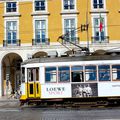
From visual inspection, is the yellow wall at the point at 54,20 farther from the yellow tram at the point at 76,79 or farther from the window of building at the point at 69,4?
the yellow tram at the point at 76,79

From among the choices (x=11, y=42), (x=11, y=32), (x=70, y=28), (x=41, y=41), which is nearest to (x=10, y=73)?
(x=11, y=42)

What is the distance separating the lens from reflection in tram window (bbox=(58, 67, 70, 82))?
24.7 m

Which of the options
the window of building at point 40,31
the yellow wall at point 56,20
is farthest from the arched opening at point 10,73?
the window of building at point 40,31

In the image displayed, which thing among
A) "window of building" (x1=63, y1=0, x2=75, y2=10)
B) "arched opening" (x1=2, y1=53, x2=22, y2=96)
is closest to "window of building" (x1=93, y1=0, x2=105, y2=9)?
"window of building" (x1=63, y1=0, x2=75, y2=10)

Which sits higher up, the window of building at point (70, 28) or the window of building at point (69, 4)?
the window of building at point (69, 4)

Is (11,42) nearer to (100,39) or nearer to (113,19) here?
(100,39)

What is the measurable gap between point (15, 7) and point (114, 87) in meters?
20.6

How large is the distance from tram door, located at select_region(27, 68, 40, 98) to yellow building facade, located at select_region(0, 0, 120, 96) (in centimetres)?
1573

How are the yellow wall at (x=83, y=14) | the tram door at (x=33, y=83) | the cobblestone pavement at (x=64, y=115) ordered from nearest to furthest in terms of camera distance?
the cobblestone pavement at (x=64, y=115) < the tram door at (x=33, y=83) < the yellow wall at (x=83, y=14)

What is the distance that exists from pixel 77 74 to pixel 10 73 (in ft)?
69.3

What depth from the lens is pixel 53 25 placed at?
41.7m

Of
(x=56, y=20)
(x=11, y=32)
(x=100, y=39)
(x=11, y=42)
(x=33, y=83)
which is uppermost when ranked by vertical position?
(x=56, y=20)

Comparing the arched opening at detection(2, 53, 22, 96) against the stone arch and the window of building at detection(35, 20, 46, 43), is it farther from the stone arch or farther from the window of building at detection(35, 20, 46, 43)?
the window of building at detection(35, 20, 46, 43)

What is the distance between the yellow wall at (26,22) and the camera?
41.7 metres
